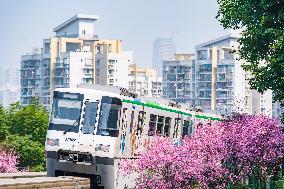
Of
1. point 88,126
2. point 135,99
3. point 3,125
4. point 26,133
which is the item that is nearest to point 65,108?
point 88,126

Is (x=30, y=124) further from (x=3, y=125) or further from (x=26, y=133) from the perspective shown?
(x=3, y=125)

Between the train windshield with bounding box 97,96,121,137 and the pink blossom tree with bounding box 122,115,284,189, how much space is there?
60.7 inches

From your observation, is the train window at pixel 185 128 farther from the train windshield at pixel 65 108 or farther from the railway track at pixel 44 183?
the railway track at pixel 44 183

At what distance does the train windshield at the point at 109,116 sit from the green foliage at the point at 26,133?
49129 mm

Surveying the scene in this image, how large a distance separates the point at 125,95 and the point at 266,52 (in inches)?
313

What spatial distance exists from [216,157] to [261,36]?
5969 mm

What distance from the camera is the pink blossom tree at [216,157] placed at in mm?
36219

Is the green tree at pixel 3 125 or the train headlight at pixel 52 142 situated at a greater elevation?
the train headlight at pixel 52 142

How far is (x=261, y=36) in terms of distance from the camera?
40812 millimetres

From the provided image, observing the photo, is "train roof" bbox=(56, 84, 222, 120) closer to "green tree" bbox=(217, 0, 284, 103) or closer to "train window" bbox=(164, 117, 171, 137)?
"train window" bbox=(164, 117, 171, 137)

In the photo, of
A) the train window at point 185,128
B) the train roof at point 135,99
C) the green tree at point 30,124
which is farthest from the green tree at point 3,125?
the train window at point 185,128

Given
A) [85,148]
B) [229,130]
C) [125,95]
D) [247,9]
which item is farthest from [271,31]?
[85,148]

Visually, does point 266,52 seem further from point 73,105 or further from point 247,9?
point 73,105

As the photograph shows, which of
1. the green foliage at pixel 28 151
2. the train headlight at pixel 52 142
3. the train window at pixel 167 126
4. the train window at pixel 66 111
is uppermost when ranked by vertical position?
the train window at pixel 66 111
